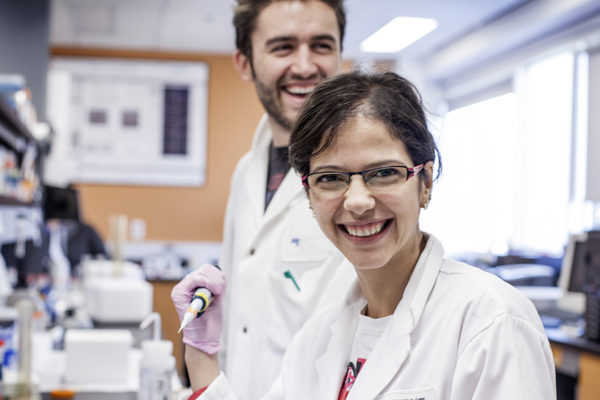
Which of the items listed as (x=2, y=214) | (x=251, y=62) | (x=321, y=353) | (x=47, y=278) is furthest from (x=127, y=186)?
(x=321, y=353)

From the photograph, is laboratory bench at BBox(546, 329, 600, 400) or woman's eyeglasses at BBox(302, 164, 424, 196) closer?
woman's eyeglasses at BBox(302, 164, 424, 196)

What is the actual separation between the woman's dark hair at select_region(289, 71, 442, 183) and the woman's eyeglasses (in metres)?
0.04

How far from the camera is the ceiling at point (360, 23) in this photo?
209 inches

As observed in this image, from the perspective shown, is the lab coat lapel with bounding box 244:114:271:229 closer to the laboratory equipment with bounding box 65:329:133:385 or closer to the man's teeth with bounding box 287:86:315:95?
the man's teeth with bounding box 287:86:315:95

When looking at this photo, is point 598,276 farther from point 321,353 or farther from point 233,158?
point 233,158

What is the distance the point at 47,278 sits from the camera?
4094 millimetres

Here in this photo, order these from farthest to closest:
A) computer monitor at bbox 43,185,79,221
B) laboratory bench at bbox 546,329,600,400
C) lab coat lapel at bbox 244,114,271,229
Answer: computer monitor at bbox 43,185,79,221 < laboratory bench at bbox 546,329,600,400 < lab coat lapel at bbox 244,114,271,229

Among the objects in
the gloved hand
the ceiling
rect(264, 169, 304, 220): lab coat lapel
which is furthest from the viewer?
the ceiling

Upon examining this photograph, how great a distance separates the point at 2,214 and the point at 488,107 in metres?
5.12

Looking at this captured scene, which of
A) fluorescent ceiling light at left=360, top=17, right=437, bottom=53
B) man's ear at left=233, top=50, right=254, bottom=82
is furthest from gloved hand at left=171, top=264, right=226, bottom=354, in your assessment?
fluorescent ceiling light at left=360, top=17, right=437, bottom=53

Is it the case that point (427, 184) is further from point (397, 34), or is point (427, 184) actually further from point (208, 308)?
point (397, 34)

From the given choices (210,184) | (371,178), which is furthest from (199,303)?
(210,184)

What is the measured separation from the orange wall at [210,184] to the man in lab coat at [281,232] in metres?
5.42

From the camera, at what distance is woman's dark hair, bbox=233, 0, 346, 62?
168cm
